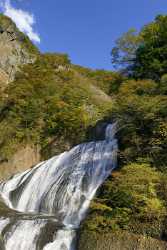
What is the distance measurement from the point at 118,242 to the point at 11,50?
33.9 m

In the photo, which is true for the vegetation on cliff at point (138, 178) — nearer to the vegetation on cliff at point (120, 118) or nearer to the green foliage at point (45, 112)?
the vegetation on cliff at point (120, 118)

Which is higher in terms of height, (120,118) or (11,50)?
(11,50)

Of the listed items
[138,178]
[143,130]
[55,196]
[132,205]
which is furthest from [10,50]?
[132,205]

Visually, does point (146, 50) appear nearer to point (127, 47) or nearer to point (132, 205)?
point (127, 47)

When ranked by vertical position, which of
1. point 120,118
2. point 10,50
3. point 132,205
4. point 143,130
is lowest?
point 132,205

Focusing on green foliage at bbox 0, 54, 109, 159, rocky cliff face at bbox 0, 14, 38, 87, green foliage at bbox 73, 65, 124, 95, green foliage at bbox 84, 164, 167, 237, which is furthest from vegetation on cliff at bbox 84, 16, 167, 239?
rocky cliff face at bbox 0, 14, 38, 87

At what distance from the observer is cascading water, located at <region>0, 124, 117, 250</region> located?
11656mm

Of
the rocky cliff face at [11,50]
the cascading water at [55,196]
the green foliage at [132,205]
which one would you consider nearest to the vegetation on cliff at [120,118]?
the green foliage at [132,205]

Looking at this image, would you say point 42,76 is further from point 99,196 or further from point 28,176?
point 99,196

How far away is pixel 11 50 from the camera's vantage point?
40312mm

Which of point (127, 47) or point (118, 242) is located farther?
point (127, 47)

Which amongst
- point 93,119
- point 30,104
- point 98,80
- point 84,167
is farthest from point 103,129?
point 98,80

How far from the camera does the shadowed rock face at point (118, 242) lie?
386 inches

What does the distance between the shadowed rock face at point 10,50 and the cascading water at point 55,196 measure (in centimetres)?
2039
